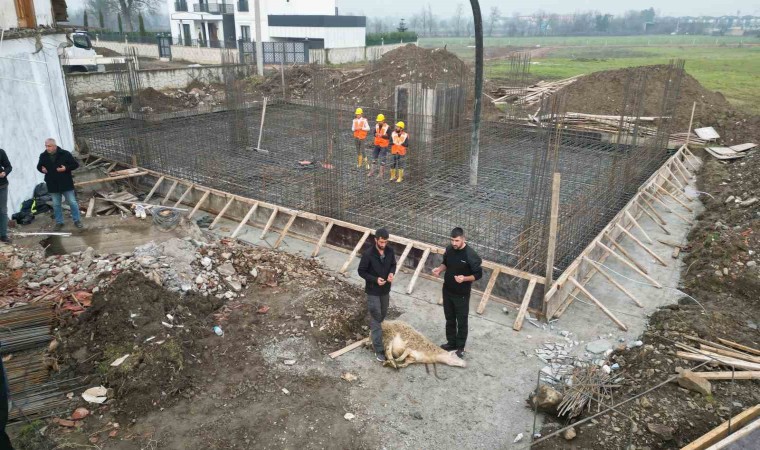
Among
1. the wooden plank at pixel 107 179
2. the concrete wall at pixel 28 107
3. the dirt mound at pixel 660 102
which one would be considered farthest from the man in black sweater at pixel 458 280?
the dirt mound at pixel 660 102

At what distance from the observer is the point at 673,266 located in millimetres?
8734

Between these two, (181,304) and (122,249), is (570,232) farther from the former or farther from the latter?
(122,249)

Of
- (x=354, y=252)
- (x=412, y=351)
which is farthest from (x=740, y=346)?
(x=354, y=252)

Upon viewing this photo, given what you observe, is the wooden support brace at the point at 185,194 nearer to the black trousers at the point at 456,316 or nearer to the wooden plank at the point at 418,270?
the wooden plank at the point at 418,270

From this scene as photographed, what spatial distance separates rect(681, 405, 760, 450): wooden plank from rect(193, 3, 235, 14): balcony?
4722 cm

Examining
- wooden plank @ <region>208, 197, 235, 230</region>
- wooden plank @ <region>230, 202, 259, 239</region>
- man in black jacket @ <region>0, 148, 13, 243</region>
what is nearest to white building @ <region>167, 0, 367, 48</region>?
wooden plank @ <region>208, 197, 235, 230</region>

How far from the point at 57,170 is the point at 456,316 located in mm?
7244

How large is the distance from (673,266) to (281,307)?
6427mm

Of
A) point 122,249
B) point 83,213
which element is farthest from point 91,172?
point 122,249

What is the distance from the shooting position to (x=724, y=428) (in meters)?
4.69

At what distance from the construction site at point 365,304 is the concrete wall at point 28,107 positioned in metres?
0.95

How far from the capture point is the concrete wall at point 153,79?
21766mm

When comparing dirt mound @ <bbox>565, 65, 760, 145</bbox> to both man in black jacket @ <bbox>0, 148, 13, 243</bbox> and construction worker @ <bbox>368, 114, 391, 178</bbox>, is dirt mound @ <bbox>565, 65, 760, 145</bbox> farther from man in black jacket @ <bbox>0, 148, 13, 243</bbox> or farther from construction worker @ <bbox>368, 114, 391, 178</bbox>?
man in black jacket @ <bbox>0, 148, 13, 243</bbox>

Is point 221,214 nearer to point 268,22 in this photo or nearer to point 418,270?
point 418,270
